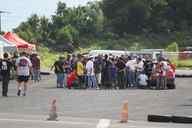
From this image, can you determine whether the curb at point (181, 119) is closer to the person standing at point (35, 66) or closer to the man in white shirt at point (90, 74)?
the man in white shirt at point (90, 74)

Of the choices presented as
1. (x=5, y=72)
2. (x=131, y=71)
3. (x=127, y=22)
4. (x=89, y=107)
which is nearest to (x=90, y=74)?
(x=131, y=71)

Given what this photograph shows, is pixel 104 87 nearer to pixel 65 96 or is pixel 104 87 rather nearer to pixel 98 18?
pixel 65 96

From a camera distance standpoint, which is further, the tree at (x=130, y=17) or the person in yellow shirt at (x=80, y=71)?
the tree at (x=130, y=17)

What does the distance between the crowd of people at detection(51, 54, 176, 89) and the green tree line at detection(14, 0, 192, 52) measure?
298 ft

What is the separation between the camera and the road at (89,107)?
19289 mm

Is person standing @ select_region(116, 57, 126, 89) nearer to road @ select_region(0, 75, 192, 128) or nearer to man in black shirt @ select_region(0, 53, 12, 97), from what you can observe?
road @ select_region(0, 75, 192, 128)

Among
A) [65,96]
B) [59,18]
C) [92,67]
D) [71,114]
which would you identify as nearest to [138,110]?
[71,114]

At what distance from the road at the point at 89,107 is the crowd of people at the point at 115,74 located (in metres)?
2.17

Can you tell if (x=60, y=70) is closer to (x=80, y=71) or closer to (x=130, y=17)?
(x=80, y=71)

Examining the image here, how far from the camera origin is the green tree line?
132125mm

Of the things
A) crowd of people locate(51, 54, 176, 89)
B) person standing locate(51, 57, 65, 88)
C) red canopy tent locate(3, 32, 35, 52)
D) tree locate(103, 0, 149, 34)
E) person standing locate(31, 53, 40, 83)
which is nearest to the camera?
crowd of people locate(51, 54, 176, 89)

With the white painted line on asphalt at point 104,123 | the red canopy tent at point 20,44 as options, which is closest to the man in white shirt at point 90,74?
the red canopy tent at point 20,44

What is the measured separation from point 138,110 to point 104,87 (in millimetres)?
13240

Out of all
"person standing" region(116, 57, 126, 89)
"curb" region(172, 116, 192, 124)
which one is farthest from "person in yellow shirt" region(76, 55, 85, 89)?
"curb" region(172, 116, 192, 124)
